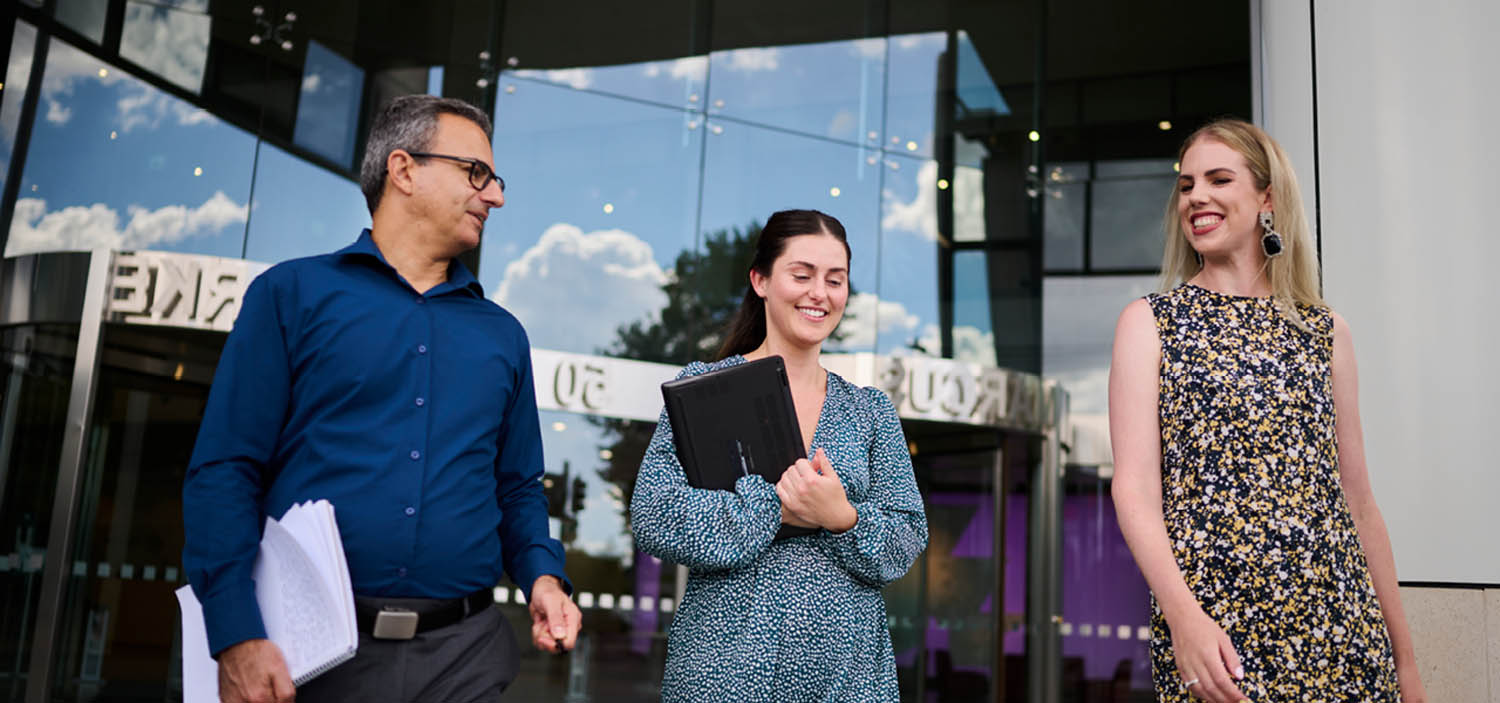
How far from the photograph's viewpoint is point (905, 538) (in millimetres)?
2205

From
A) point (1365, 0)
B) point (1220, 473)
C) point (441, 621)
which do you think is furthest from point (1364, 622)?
point (1365, 0)

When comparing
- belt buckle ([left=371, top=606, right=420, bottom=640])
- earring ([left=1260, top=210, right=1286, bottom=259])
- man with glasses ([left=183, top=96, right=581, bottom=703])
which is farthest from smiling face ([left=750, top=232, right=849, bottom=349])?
belt buckle ([left=371, top=606, right=420, bottom=640])

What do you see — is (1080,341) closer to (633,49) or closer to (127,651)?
(633,49)

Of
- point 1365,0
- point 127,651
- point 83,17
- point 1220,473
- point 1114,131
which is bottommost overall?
point 127,651

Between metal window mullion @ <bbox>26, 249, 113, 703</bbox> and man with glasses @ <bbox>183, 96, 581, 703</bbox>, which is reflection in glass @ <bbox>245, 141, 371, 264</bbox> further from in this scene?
man with glasses @ <bbox>183, 96, 581, 703</bbox>

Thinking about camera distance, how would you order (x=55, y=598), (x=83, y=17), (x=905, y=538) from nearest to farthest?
(x=905, y=538)
(x=55, y=598)
(x=83, y=17)

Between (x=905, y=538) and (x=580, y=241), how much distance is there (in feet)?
21.7

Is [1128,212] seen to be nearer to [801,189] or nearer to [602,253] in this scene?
[801,189]

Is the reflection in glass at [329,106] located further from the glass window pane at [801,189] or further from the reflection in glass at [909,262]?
the reflection in glass at [909,262]

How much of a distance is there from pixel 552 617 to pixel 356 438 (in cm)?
45

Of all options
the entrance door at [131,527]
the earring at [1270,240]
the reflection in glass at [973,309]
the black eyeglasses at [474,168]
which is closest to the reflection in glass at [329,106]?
the entrance door at [131,527]

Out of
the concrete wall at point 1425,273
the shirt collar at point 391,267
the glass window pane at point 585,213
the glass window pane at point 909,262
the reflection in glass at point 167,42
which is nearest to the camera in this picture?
the shirt collar at point 391,267

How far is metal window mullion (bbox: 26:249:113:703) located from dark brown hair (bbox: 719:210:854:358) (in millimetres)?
6122

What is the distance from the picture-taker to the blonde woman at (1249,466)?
1.87 metres
